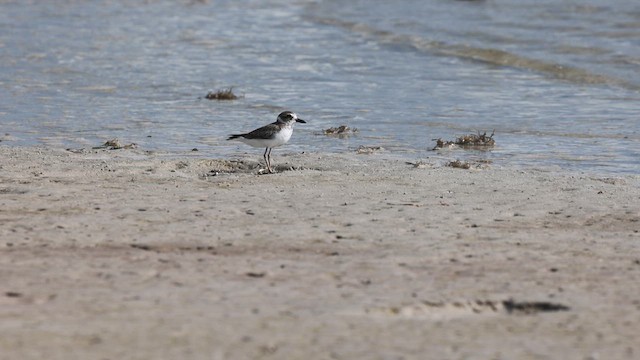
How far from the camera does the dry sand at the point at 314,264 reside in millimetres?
6785

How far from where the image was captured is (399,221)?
989 centimetres

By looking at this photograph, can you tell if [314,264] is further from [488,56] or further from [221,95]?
[488,56]

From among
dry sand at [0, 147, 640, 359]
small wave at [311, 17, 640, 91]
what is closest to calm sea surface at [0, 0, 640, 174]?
small wave at [311, 17, 640, 91]

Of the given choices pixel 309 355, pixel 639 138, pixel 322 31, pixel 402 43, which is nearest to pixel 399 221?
pixel 309 355

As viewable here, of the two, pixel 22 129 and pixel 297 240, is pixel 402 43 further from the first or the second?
pixel 297 240

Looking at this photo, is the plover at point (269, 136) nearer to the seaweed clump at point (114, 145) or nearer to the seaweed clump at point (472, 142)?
the seaweed clump at point (114, 145)

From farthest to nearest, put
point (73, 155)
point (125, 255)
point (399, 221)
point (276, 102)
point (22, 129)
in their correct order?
point (276, 102) → point (22, 129) → point (73, 155) → point (399, 221) → point (125, 255)

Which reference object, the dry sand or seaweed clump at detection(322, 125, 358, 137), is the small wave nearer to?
seaweed clump at detection(322, 125, 358, 137)

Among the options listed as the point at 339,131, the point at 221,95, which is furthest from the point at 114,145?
the point at 221,95

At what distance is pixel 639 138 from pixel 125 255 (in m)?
8.81

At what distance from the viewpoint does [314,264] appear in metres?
8.41

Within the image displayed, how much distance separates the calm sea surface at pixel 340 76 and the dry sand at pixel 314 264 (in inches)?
99.6

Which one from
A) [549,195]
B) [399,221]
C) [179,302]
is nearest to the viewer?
[179,302]

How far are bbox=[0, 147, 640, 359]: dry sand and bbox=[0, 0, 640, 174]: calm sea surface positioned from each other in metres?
2.53
